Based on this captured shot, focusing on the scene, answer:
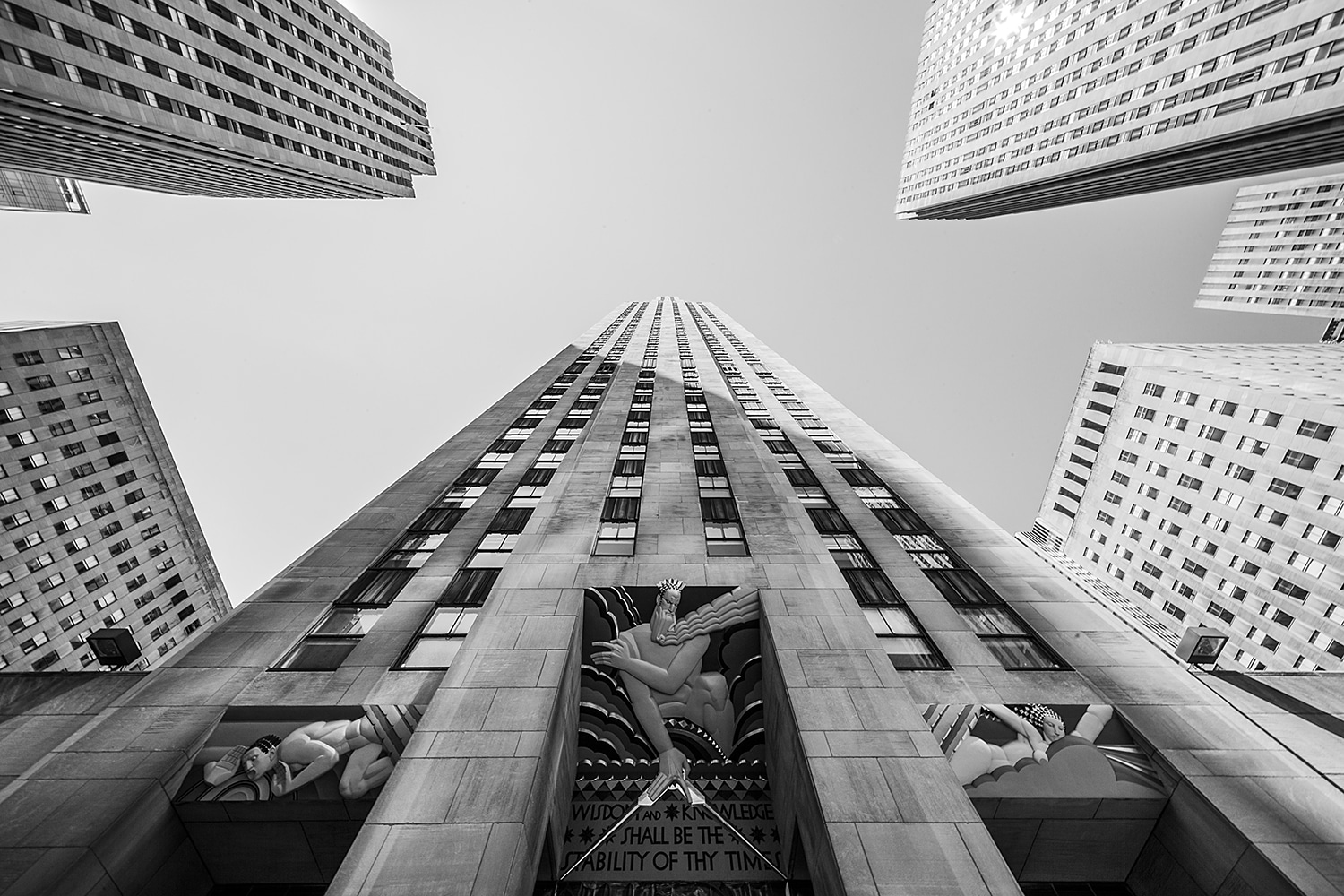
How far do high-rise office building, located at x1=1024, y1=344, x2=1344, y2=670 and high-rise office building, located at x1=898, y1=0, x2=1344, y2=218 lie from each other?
19.2m

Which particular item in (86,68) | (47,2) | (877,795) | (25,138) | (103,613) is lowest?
(103,613)

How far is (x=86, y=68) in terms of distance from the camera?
3353 centimetres

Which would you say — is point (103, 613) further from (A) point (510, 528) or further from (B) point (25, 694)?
(A) point (510, 528)

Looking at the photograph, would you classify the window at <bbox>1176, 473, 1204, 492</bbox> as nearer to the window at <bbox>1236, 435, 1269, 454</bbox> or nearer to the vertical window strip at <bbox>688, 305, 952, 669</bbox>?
the window at <bbox>1236, 435, 1269, 454</bbox>

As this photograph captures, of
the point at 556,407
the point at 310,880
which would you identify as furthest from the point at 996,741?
the point at 556,407

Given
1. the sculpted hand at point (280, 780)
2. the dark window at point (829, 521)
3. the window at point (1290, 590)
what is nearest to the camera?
the sculpted hand at point (280, 780)

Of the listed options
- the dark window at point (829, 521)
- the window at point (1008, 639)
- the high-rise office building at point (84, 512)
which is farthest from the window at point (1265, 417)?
the high-rise office building at point (84, 512)

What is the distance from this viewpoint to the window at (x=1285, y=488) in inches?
1674

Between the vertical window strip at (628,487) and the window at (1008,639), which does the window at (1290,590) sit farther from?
the vertical window strip at (628,487)

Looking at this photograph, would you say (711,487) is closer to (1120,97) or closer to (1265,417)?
(1265,417)

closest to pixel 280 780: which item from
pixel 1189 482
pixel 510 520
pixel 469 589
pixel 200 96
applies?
pixel 469 589

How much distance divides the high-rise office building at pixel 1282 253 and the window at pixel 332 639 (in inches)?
5424

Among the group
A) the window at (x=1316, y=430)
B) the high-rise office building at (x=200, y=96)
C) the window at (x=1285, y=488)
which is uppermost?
the high-rise office building at (x=200, y=96)

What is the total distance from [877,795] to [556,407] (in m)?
33.1
